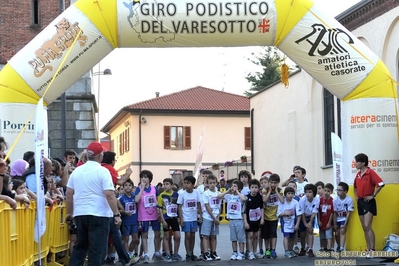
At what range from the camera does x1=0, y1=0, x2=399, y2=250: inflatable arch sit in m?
14.7

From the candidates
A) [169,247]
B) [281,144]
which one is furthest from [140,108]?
[169,247]

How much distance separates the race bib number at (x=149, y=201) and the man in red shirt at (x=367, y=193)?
395 centimetres

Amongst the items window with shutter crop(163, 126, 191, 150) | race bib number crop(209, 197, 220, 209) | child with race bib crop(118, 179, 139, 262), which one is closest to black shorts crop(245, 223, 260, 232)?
race bib number crop(209, 197, 220, 209)

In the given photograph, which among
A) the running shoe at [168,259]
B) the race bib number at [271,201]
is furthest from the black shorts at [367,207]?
the running shoe at [168,259]

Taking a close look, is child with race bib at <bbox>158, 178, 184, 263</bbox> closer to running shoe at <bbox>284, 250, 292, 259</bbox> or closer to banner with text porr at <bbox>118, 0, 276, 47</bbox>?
running shoe at <bbox>284, 250, 292, 259</bbox>

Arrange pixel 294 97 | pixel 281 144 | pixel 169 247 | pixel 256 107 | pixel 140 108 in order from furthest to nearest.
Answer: pixel 140 108, pixel 256 107, pixel 281 144, pixel 294 97, pixel 169 247

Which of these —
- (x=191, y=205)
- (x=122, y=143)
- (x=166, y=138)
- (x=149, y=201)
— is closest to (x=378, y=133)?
(x=191, y=205)

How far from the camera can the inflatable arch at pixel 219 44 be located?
14.7m

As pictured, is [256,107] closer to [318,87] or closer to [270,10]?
[318,87]

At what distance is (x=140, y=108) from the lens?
64.4 meters

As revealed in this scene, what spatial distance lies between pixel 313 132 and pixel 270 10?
19.9m

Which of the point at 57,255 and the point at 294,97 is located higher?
the point at 294,97

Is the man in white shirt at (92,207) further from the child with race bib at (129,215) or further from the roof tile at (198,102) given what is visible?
the roof tile at (198,102)

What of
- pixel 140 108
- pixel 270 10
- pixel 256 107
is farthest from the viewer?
pixel 140 108
